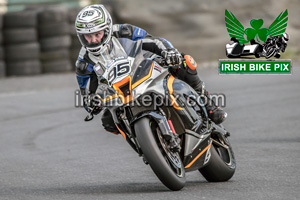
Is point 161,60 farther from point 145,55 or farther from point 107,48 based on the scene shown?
point 107,48

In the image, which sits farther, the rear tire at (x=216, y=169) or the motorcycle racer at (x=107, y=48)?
the rear tire at (x=216, y=169)

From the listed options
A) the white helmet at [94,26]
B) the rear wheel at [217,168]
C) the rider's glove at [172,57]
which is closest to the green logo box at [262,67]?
the rear wheel at [217,168]

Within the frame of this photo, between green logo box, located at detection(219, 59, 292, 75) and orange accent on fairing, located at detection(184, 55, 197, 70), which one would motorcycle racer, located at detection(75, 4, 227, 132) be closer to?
orange accent on fairing, located at detection(184, 55, 197, 70)

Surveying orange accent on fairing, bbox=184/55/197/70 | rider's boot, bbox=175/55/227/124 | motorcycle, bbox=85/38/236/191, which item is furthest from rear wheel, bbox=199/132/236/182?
orange accent on fairing, bbox=184/55/197/70

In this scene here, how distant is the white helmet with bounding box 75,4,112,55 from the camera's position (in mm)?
5777

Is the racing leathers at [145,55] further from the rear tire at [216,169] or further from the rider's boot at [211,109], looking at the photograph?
the rear tire at [216,169]

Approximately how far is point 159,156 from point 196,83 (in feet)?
3.73

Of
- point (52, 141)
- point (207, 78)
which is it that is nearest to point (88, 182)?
point (52, 141)

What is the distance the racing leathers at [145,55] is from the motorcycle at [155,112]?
96 millimetres

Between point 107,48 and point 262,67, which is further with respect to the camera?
point 262,67

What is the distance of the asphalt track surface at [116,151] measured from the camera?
5.87 meters

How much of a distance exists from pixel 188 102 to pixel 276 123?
416cm

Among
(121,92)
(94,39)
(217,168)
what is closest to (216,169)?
(217,168)

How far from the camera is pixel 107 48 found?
19.3ft
